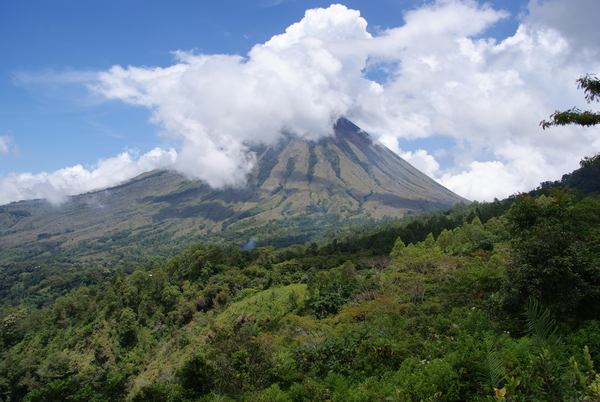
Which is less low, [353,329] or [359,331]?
[359,331]

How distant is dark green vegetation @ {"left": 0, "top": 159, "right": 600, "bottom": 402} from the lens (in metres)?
5.68

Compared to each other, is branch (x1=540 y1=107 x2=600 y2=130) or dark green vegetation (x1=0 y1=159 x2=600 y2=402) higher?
branch (x1=540 y1=107 x2=600 y2=130)

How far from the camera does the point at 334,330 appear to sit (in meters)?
12.3

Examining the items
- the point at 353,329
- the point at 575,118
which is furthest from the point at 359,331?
the point at 575,118

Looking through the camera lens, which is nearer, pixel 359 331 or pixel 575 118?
pixel 575 118

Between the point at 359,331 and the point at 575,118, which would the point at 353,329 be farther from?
the point at 575,118

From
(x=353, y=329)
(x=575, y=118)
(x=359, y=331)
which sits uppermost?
(x=575, y=118)

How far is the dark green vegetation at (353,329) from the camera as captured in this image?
18.6 ft

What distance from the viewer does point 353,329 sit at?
12.0 meters

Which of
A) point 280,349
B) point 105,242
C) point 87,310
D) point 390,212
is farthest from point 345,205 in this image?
point 280,349

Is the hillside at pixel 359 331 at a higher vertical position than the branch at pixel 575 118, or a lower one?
lower

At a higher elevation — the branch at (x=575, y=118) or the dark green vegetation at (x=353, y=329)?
the branch at (x=575, y=118)

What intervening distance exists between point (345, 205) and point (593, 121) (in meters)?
172

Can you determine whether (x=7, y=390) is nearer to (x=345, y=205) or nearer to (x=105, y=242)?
(x=105, y=242)
